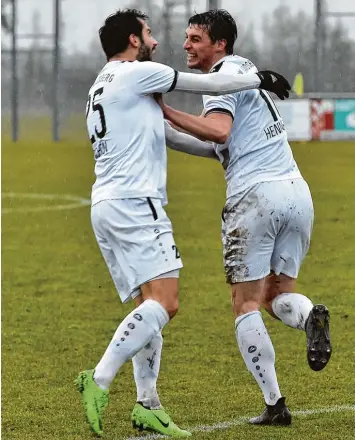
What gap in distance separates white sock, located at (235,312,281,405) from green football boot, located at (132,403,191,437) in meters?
0.52


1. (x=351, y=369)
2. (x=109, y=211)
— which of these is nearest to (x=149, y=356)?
(x=109, y=211)

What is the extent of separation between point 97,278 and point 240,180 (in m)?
6.02

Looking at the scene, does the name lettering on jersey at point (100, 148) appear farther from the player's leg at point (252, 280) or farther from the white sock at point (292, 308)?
the white sock at point (292, 308)

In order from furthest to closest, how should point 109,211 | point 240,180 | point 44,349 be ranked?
point 44,349 < point 240,180 < point 109,211

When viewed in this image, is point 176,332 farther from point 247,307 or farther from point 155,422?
point 155,422

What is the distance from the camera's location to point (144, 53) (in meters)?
6.21

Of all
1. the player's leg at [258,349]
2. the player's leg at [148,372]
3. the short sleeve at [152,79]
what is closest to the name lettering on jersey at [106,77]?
the short sleeve at [152,79]

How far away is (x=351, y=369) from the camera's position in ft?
25.6

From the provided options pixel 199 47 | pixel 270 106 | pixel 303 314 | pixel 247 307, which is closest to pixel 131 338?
pixel 247 307

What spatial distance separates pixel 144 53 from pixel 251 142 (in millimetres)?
742

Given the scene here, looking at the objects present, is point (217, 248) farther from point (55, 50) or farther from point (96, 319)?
point (55, 50)

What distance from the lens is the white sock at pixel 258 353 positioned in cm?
625

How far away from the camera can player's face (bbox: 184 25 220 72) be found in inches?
254

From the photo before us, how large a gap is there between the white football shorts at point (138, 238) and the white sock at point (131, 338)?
159 millimetres
